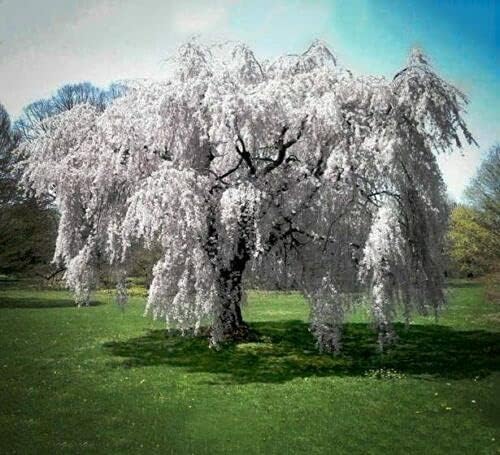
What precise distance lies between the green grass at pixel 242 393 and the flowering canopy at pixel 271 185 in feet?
3.97

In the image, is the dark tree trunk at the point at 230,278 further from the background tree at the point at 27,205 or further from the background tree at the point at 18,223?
the background tree at the point at 18,223

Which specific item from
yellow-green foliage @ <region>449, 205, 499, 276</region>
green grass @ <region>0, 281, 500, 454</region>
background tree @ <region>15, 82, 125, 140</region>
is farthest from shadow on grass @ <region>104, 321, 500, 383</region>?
yellow-green foliage @ <region>449, 205, 499, 276</region>

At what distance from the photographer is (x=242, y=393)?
1024 centimetres

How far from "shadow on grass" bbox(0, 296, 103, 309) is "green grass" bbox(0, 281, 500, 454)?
5667 mm

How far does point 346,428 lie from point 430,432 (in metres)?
1.27

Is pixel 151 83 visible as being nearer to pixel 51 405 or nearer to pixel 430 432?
pixel 51 405

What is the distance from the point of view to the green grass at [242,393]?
7.98 metres

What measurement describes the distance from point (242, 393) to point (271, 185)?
4865mm

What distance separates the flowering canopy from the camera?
11.6 metres

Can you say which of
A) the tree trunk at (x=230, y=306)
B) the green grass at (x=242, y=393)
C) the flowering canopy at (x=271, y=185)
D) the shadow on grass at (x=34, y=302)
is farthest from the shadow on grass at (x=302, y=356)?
the shadow on grass at (x=34, y=302)

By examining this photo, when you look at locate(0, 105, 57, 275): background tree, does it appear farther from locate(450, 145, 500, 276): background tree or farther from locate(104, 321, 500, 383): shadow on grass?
locate(450, 145, 500, 276): background tree

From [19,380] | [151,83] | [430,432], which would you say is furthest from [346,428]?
[151,83]

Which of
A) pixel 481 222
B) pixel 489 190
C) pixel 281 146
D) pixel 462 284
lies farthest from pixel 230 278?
pixel 462 284

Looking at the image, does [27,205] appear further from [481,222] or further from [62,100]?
[481,222]
